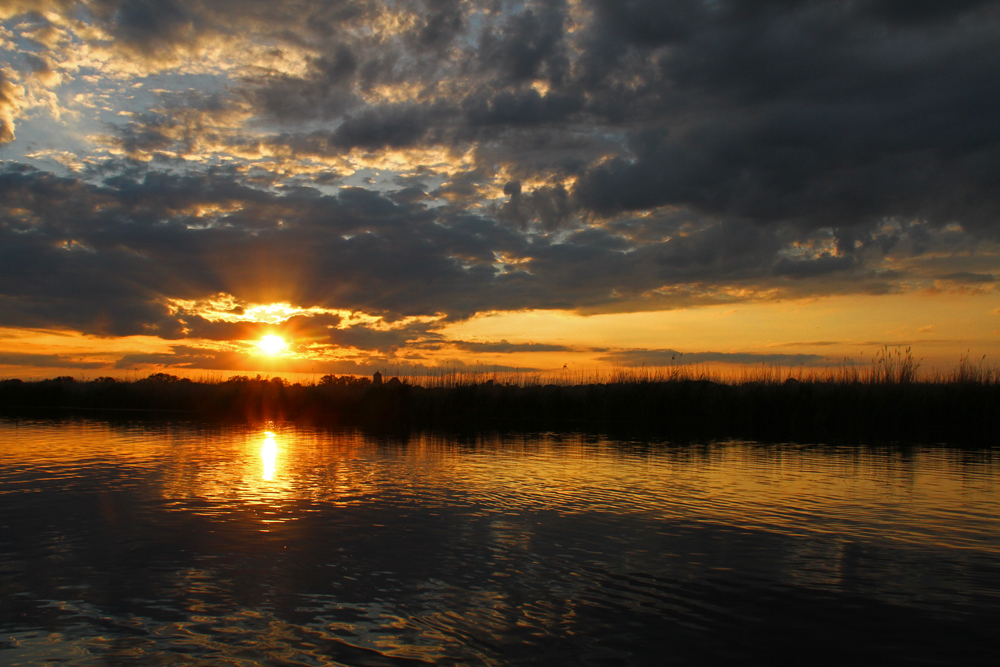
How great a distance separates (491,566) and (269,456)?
7.75m

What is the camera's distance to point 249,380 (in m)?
33.8

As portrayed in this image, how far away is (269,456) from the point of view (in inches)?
465

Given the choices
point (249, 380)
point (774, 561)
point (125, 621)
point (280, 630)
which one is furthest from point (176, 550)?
point (249, 380)

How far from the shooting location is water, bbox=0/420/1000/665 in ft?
12.3

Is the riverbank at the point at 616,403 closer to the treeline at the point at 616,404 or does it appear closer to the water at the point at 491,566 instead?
the treeline at the point at 616,404

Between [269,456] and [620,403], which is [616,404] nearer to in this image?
[620,403]

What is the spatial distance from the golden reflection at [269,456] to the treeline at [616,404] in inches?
277

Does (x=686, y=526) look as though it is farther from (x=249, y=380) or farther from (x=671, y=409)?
(x=249, y=380)

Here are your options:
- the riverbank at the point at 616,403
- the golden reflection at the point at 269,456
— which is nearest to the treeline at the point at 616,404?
the riverbank at the point at 616,403

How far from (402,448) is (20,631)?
9.85m

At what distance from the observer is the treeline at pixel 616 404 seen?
69.4ft

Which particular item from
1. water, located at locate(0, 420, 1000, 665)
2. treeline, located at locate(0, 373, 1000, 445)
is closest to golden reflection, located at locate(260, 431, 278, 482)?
water, located at locate(0, 420, 1000, 665)

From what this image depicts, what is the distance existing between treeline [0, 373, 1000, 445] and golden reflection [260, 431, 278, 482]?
7030 millimetres

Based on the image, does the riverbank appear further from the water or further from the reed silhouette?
the water
